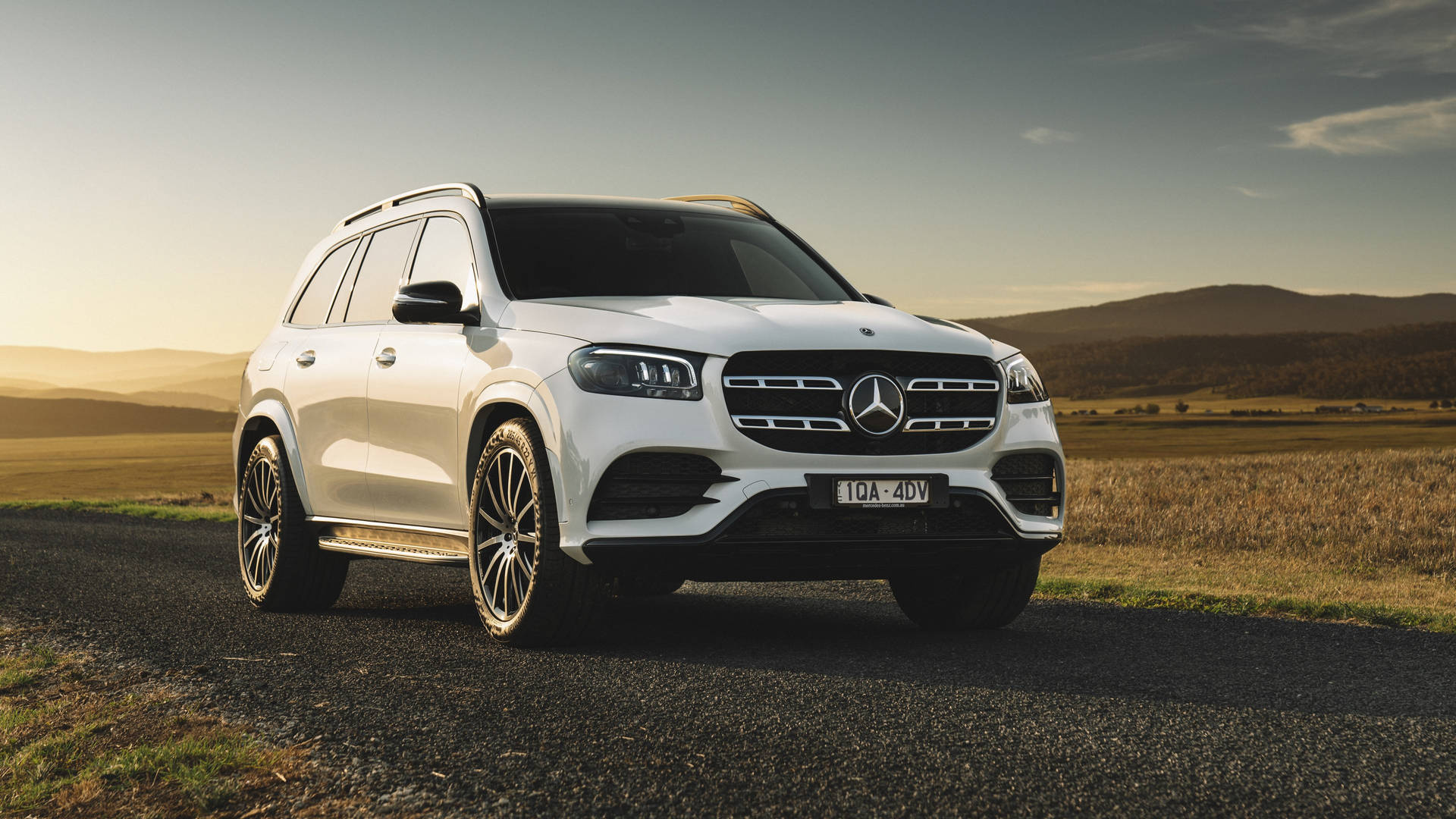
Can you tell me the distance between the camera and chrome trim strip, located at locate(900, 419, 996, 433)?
18.0 feet

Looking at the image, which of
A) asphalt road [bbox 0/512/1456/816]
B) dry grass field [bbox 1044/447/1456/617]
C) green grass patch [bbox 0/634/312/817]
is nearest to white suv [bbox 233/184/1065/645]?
asphalt road [bbox 0/512/1456/816]

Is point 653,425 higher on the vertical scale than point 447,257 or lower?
lower

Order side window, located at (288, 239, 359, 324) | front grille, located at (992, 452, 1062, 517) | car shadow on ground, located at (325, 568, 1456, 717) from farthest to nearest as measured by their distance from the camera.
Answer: side window, located at (288, 239, 359, 324), front grille, located at (992, 452, 1062, 517), car shadow on ground, located at (325, 568, 1456, 717)

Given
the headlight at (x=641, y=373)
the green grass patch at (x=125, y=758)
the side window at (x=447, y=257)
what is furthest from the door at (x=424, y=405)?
the green grass patch at (x=125, y=758)

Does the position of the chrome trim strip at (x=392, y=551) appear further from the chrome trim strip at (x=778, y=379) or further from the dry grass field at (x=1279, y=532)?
the dry grass field at (x=1279, y=532)

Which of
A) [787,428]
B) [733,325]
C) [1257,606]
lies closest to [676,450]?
[787,428]

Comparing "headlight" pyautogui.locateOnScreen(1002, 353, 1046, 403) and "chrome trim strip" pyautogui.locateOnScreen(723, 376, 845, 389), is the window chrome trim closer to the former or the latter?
"chrome trim strip" pyautogui.locateOnScreen(723, 376, 845, 389)

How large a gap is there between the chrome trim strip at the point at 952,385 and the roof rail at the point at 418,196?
248 centimetres

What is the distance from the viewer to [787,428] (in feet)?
17.4

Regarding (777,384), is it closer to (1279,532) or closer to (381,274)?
(381,274)

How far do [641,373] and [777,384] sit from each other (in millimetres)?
541

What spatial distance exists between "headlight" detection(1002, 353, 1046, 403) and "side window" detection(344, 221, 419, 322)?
3237 millimetres

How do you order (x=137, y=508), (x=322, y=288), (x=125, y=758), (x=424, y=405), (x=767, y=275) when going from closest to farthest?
1. (x=125, y=758)
2. (x=424, y=405)
3. (x=767, y=275)
4. (x=322, y=288)
5. (x=137, y=508)

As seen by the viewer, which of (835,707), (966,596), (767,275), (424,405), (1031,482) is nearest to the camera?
(835,707)
